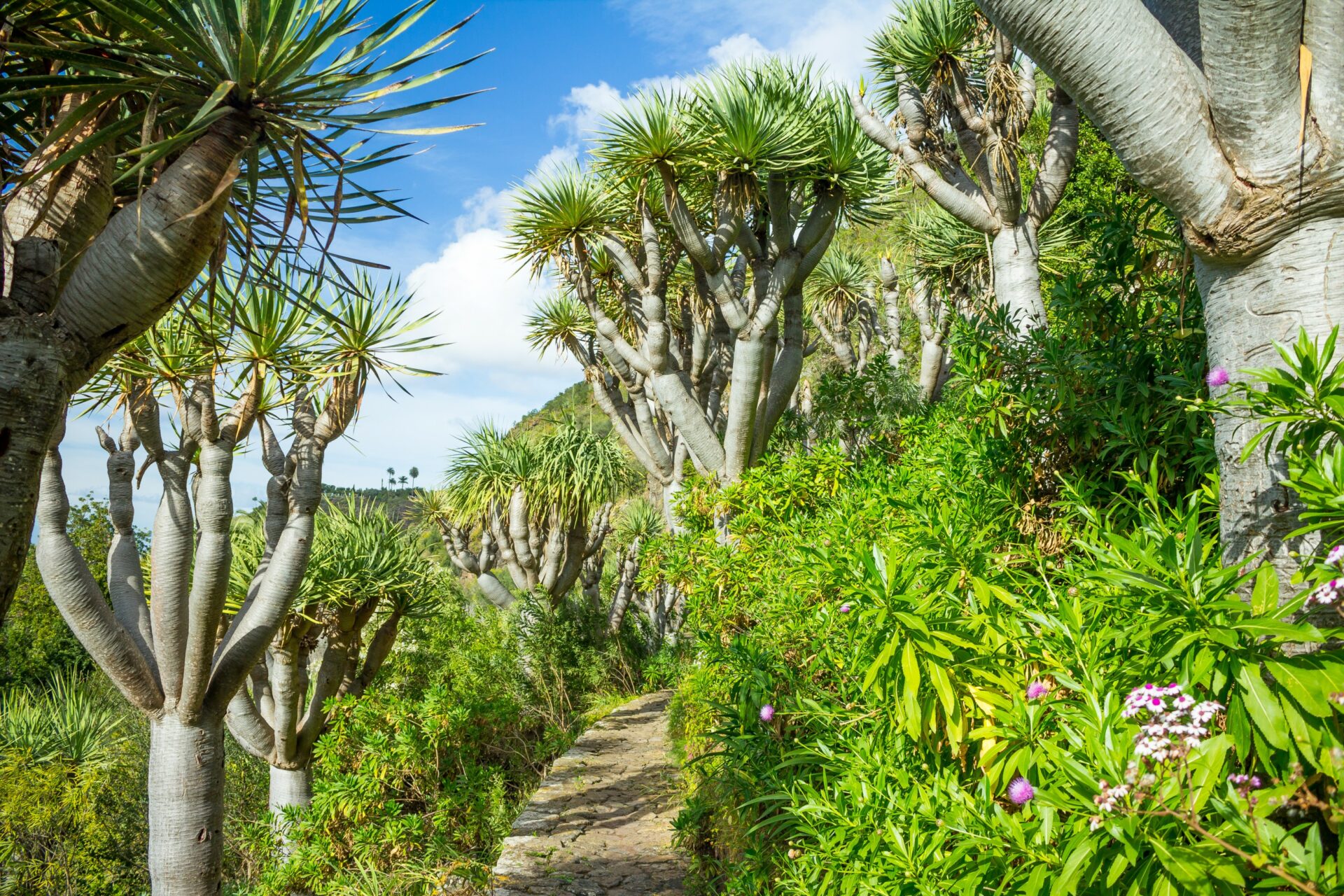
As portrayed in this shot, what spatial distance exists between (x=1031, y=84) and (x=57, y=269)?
22.8 ft

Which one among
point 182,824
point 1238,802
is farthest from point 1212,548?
point 182,824

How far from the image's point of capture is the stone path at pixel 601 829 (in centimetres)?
512

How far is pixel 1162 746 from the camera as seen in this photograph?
4.52 ft

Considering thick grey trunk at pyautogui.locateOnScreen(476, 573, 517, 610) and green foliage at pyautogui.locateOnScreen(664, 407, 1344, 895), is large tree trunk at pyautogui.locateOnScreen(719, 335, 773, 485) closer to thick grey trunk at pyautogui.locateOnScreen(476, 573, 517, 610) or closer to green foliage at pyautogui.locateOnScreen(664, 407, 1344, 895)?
green foliage at pyautogui.locateOnScreen(664, 407, 1344, 895)

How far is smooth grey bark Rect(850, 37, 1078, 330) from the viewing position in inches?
228

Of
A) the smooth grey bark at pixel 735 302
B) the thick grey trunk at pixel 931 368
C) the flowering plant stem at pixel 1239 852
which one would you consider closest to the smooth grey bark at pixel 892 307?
the thick grey trunk at pixel 931 368

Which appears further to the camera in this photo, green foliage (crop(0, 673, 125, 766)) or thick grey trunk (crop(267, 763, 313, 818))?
green foliage (crop(0, 673, 125, 766))

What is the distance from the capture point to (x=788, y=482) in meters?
6.48

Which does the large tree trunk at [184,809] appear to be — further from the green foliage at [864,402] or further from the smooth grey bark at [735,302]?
the green foliage at [864,402]

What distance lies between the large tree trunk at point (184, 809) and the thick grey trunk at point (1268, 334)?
6.78 meters

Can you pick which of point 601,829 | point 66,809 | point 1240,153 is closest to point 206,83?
point 1240,153

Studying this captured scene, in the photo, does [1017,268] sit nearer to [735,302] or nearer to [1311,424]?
[735,302]

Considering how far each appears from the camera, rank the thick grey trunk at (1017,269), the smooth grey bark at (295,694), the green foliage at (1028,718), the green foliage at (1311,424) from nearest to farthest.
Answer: the green foliage at (1028,718) → the green foliage at (1311,424) → the thick grey trunk at (1017,269) → the smooth grey bark at (295,694)

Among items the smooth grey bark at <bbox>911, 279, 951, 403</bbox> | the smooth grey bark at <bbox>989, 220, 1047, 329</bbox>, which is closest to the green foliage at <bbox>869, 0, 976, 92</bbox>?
the smooth grey bark at <bbox>989, 220, 1047, 329</bbox>
